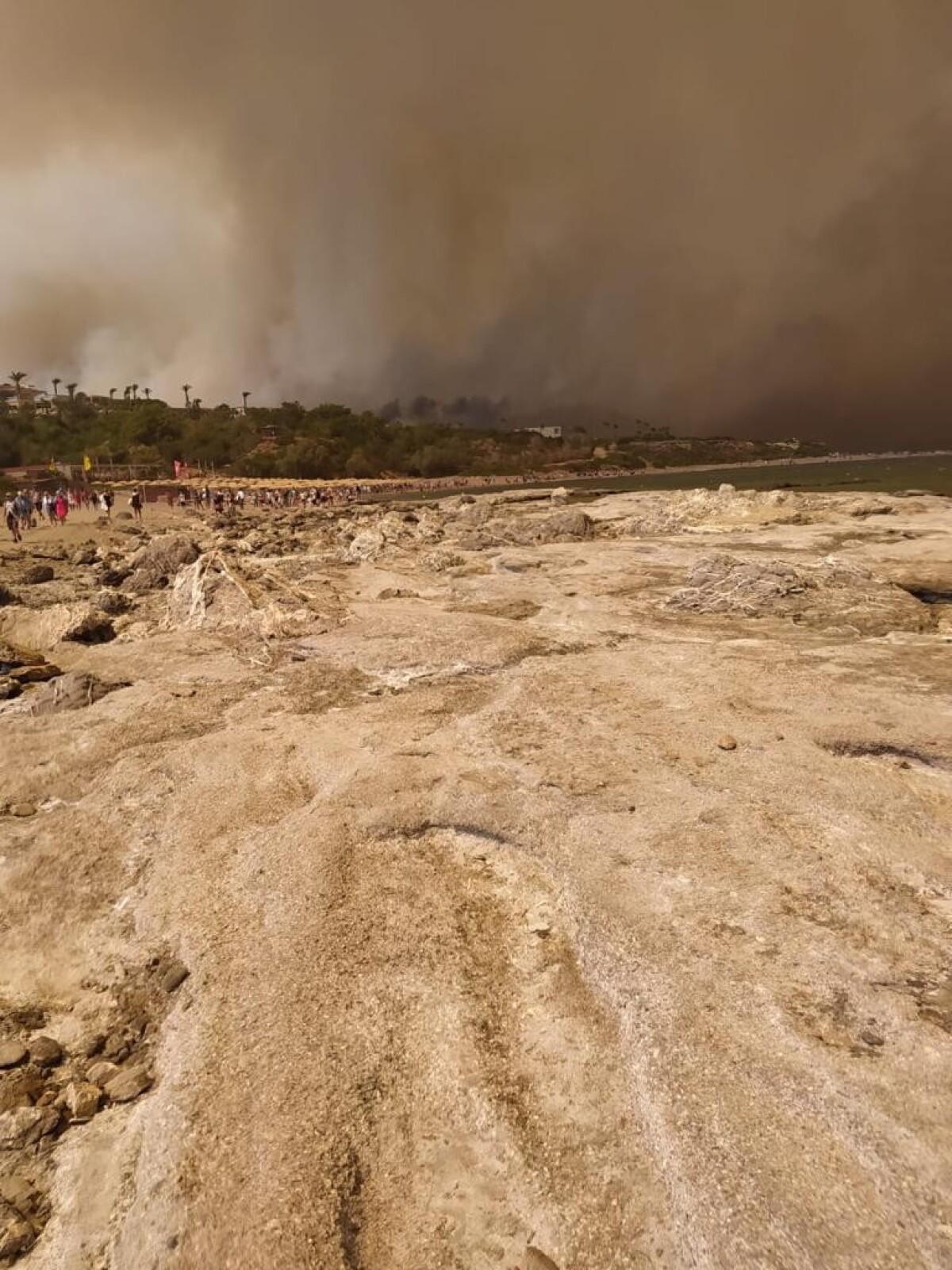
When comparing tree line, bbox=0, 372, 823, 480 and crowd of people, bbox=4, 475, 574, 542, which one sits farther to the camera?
tree line, bbox=0, 372, 823, 480

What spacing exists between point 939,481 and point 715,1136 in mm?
80191

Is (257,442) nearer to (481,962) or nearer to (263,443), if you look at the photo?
(263,443)

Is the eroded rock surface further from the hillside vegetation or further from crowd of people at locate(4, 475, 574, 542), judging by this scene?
the hillside vegetation

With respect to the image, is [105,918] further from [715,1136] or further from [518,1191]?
[715,1136]

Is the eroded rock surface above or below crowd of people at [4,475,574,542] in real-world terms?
below

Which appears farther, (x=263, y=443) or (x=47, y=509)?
(x=263, y=443)

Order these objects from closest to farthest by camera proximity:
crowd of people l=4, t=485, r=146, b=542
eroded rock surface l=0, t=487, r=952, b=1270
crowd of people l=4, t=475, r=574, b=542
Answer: eroded rock surface l=0, t=487, r=952, b=1270, crowd of people l=4, t=485, r=146, b=542, crowd of people l=4, t=475, r=574, b=542

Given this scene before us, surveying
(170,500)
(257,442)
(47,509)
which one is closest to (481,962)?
(47,509)

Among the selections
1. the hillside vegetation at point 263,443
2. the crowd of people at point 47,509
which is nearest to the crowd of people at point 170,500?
the crowd of people at point 47,509

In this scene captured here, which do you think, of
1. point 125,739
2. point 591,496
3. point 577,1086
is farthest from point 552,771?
point 591,496

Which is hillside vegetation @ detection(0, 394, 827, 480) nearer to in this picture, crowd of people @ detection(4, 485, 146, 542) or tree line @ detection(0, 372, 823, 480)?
tree line @ detection(0, 372, 823, 480)

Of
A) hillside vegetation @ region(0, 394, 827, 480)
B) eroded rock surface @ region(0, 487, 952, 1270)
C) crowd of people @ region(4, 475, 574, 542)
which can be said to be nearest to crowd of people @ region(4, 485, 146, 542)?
crowd of people @ region(4, 475, 574, 542)

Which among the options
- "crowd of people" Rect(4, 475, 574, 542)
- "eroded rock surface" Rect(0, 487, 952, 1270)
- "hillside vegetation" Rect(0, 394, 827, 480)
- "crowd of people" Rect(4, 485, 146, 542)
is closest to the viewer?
"eroded rock surface" Rect(0, 487, 952, 1270)

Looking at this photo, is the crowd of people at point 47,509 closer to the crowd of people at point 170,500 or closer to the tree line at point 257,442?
the crowd of people at point 170,500
